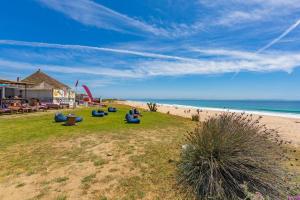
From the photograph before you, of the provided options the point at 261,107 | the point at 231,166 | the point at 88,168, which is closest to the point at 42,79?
the point at 88,168

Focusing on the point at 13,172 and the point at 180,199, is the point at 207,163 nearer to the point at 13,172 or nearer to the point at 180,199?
the point at 180,199

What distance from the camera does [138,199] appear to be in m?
3.52

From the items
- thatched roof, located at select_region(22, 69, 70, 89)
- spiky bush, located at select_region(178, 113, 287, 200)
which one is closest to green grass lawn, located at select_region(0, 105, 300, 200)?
spiky bush, located at select_region(178, 113, 287, 200)

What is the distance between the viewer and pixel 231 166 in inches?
146

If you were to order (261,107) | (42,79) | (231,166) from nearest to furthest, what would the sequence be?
1. (231,166)
2. (42,79)
3. (261,107)

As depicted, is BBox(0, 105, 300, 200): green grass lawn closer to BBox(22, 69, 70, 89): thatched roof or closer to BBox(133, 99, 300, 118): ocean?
BBox(133, 99, 300, 118): ocean

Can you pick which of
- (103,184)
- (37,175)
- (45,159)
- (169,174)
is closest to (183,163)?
(169,174)

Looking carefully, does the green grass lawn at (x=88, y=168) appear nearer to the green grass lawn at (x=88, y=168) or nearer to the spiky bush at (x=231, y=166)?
the green grass lawn at (x=88, y=168)

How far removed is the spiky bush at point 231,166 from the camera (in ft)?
11.6

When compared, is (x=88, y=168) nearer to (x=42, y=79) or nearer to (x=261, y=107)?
(x=42, y=79)

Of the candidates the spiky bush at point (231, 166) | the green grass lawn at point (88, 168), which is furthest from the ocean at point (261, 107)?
the green grass lawn at point (88, 168)


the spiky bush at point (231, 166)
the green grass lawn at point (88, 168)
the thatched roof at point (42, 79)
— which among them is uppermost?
the thatched roof at point (42, 79)

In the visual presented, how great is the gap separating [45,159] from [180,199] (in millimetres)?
4160

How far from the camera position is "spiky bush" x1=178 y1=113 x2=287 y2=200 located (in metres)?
3.54
